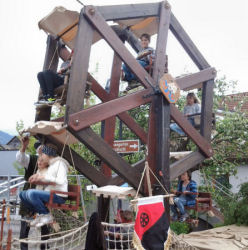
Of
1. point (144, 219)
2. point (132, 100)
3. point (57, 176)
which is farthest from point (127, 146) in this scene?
point (144, 219)

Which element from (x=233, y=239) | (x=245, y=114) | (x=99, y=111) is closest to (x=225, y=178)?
(x=245, y=114)

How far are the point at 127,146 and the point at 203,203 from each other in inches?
61.5

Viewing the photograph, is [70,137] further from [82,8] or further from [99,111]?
[82,8]

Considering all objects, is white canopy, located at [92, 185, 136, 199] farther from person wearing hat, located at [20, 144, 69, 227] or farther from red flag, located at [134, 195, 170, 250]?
person wearing hat, located at [20, 144, 69, 227]

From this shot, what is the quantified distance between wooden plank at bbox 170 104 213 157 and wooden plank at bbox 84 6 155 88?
1.92ft

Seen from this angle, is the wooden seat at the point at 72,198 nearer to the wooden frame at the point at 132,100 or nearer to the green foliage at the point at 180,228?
the wooden frame at the point at 132,100

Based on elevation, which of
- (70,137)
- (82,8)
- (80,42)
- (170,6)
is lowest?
(70,137)

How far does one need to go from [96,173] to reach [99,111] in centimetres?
141

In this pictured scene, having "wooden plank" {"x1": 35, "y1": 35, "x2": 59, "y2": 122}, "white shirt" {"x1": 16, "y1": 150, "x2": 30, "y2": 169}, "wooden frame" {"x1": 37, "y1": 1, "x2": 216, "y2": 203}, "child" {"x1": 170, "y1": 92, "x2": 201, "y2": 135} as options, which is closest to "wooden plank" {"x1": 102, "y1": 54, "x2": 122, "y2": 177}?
"wooden frame" {"x1": 37, "y1": 1, "x2": 216, "y2": 203}

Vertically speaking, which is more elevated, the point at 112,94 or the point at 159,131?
the point at 112,94

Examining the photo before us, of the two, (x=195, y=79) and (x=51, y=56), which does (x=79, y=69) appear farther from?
(x=195, y=79)

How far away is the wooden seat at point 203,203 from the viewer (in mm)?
5020

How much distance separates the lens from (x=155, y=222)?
342cm

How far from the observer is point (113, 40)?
3.99 m
